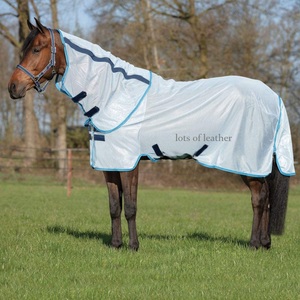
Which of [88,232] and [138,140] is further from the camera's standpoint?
[88,232]

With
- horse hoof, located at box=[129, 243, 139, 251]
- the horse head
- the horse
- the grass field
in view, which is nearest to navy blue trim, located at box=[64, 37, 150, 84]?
the horse

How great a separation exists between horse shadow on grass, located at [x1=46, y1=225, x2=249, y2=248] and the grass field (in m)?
0.01

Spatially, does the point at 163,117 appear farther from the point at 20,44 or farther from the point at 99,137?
the point at 20,44

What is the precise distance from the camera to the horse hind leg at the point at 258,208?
7.27m

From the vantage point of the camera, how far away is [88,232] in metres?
8.94

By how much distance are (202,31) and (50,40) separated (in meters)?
19.1

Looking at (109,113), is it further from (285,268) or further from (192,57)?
(192,57)

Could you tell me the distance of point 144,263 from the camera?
6195mm

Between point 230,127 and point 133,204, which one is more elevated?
point 230,127

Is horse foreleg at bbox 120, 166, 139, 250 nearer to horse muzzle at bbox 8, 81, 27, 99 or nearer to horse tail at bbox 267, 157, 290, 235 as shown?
horse muzzle at bbox 8, 81, 27, 99

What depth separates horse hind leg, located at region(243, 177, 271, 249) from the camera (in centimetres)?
727

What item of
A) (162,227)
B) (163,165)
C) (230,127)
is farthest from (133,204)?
(163,165)

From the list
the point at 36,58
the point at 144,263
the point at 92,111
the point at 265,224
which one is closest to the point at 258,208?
the point at 265,224

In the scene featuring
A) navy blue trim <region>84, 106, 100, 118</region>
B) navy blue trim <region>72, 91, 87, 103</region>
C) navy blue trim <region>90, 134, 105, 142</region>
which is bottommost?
navy blue trim <region>90, 134, 105, 142</region>
